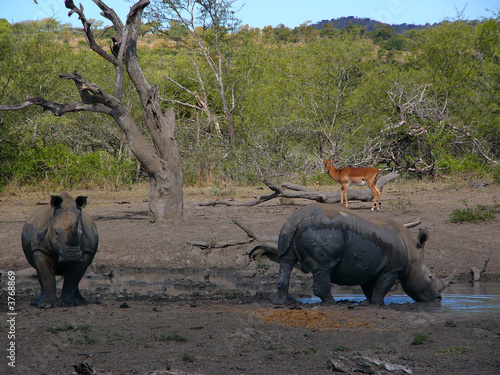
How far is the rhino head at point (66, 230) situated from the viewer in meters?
6.38

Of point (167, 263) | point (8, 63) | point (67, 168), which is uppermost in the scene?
point (8, 63)

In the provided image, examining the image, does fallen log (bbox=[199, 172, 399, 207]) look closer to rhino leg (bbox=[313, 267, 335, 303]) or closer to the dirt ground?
the dirt ground

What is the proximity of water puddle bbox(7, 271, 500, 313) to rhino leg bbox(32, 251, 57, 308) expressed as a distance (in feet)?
6.37

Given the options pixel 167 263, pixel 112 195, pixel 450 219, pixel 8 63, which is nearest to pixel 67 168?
pixel 112 195

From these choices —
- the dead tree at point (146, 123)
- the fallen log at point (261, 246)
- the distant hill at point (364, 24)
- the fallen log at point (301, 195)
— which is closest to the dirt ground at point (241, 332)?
the fallen log at point (261, 246)

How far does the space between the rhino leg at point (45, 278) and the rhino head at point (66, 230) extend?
26 cm

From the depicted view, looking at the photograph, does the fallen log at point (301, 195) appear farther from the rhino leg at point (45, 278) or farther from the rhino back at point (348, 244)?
the rhino leg at point (45, 278)

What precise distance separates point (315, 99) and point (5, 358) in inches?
802

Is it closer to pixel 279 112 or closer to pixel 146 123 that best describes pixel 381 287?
pixel 146 123

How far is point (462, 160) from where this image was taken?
805 inches

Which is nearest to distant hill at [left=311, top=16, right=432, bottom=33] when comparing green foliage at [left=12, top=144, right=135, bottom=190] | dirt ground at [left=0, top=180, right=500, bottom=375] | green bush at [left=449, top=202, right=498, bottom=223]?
green foliage at [left=12, top=144, right=135, bottom=190]

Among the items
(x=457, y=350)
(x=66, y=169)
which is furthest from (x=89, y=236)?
(x=66, y=169)

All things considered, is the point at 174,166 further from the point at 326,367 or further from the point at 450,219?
the point at 326,367

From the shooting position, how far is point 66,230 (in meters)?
6.45
